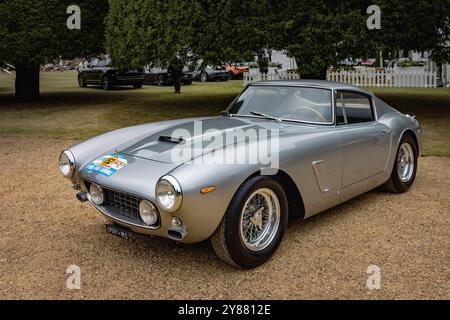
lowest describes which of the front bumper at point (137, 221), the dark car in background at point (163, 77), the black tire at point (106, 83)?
the front bumper at point (137, 221)

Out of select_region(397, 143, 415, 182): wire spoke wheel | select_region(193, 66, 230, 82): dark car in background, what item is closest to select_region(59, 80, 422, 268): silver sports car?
select_region(397, 143, 415, 182): wire spoke wheel

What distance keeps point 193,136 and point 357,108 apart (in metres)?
2.00

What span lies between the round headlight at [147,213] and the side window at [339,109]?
2.06 m

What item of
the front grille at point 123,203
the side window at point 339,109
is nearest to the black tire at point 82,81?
the side window at point 339,109

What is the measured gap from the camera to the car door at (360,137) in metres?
4.32

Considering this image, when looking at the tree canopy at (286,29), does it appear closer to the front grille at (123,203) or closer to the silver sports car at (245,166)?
the silver sports car at (245,166)

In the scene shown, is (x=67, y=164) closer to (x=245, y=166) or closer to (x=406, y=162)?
(x=245, y=166)

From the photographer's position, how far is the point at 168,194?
10.3 ft

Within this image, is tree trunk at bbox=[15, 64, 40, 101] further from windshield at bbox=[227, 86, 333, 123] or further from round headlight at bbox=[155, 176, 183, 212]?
round headlight at bbox=[155, 176, 183, 212]

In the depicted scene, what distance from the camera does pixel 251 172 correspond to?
337 centimetres
